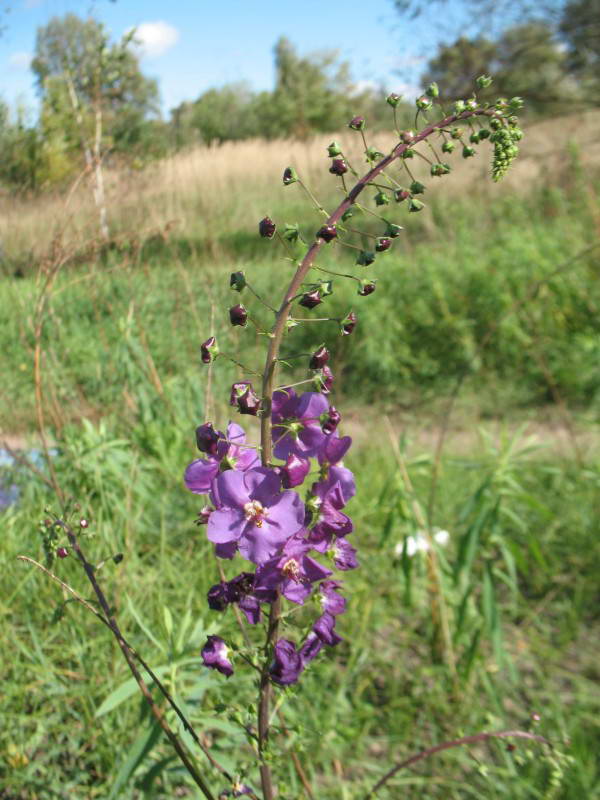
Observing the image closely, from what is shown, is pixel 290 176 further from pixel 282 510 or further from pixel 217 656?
pixel 217 656

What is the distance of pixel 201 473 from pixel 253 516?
0.09 meters

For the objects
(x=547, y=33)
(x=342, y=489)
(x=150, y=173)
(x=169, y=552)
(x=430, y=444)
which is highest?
(x=547, y=33)

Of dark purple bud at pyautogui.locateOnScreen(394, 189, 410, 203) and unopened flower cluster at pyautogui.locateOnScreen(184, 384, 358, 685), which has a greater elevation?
dark purple bud at pyautogui.locateOnScreen(394, 189, 410, 203)

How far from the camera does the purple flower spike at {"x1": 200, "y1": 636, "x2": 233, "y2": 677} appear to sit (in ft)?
2.91

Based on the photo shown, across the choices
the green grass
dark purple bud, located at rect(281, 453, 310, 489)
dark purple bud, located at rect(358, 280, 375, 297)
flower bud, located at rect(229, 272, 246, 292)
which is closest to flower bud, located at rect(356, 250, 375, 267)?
dark purple bud, located at rect(358, 280, 375, 297)

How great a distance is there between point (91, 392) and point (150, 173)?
59.3 inches

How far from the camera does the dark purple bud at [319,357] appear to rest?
81 cm

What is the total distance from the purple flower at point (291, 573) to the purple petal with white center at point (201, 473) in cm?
13

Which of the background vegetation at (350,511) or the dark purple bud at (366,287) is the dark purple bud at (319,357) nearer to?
the dark purple bud at (366,287)

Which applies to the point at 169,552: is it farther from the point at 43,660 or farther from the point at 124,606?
the point at 43,660

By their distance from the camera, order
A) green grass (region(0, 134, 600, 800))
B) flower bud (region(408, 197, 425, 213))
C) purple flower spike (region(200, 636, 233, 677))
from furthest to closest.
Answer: green grass (region(0, 134, 600, 800)) < purple flower spike (region(200, 636, 233, 677)) < flower bud (region(408, 197, 425, 213))

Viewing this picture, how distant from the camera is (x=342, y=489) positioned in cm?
86

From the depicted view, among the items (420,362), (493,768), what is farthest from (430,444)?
(493,768)

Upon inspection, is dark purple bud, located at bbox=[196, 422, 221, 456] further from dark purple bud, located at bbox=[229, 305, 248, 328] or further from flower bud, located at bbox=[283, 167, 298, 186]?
flower bud, located at bbox=[283, 167, 298, 186]
